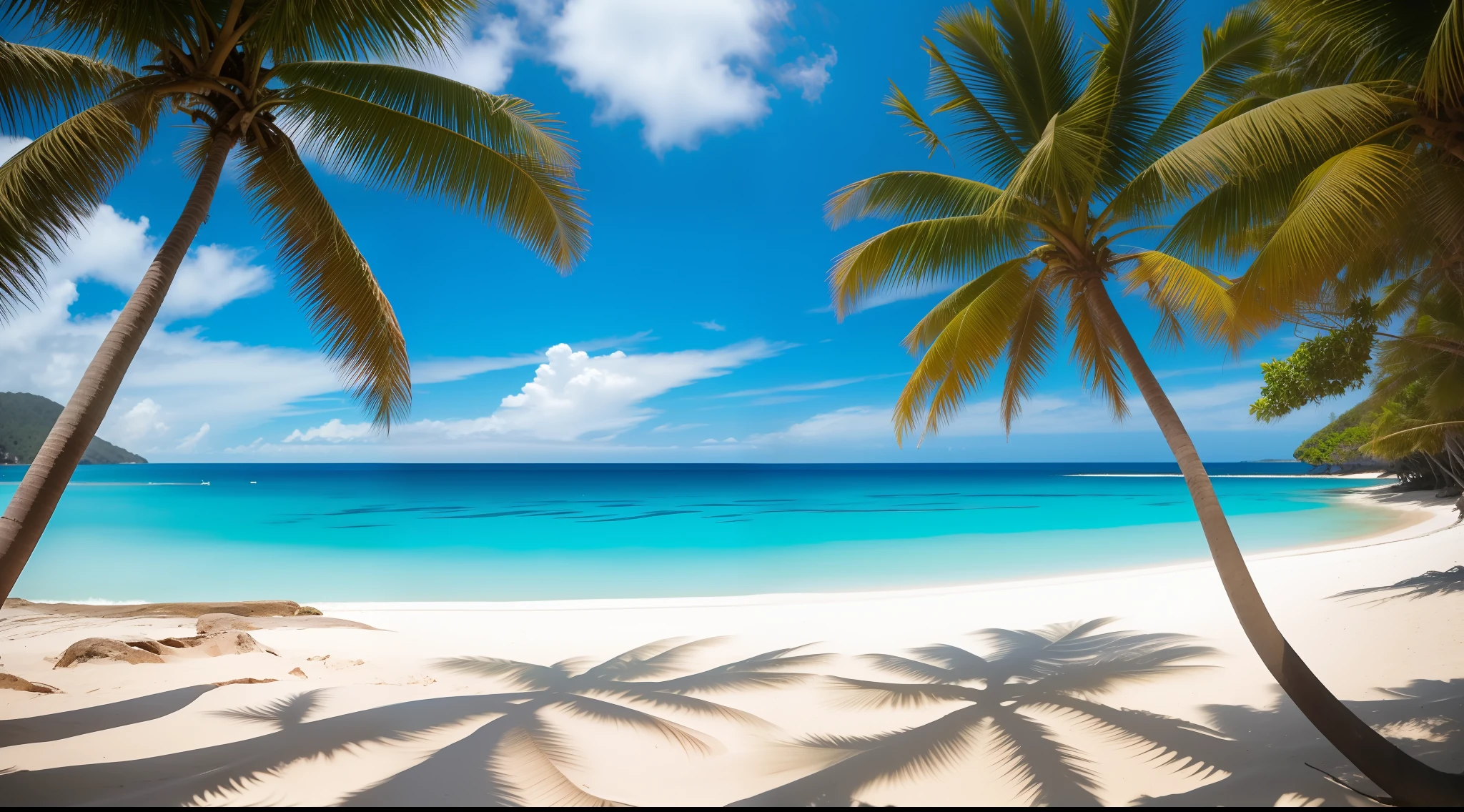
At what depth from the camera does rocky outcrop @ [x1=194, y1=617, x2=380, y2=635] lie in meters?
6.31

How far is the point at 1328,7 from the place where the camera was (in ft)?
12.4

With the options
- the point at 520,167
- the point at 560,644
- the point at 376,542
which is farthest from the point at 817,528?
the point at 520,167

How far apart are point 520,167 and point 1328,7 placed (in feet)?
18.0

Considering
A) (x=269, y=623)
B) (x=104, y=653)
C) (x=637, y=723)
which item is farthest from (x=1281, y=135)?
(x=269, y=623)

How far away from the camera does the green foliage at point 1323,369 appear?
526 centimetres

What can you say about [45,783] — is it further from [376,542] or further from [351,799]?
[376,542]

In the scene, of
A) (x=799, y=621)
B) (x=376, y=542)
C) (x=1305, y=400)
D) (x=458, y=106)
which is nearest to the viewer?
(x=458, y=106)

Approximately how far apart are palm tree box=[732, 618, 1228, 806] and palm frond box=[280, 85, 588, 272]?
4.53 meters

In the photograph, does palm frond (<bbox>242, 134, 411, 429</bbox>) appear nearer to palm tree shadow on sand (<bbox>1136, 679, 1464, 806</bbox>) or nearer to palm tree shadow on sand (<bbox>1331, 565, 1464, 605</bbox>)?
palm tree shadow on sand (<bbox>1136, 679, 1464, 806</bbox>)

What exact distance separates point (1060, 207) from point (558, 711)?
5.01 metres

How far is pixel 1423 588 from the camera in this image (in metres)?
6.93

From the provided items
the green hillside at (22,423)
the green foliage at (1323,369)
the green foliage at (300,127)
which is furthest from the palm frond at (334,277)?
the green hillside at (22,423)

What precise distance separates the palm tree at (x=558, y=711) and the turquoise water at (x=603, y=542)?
6.28 m

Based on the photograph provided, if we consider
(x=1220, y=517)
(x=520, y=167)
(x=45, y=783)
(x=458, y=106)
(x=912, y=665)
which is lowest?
(x=45, y=783)
